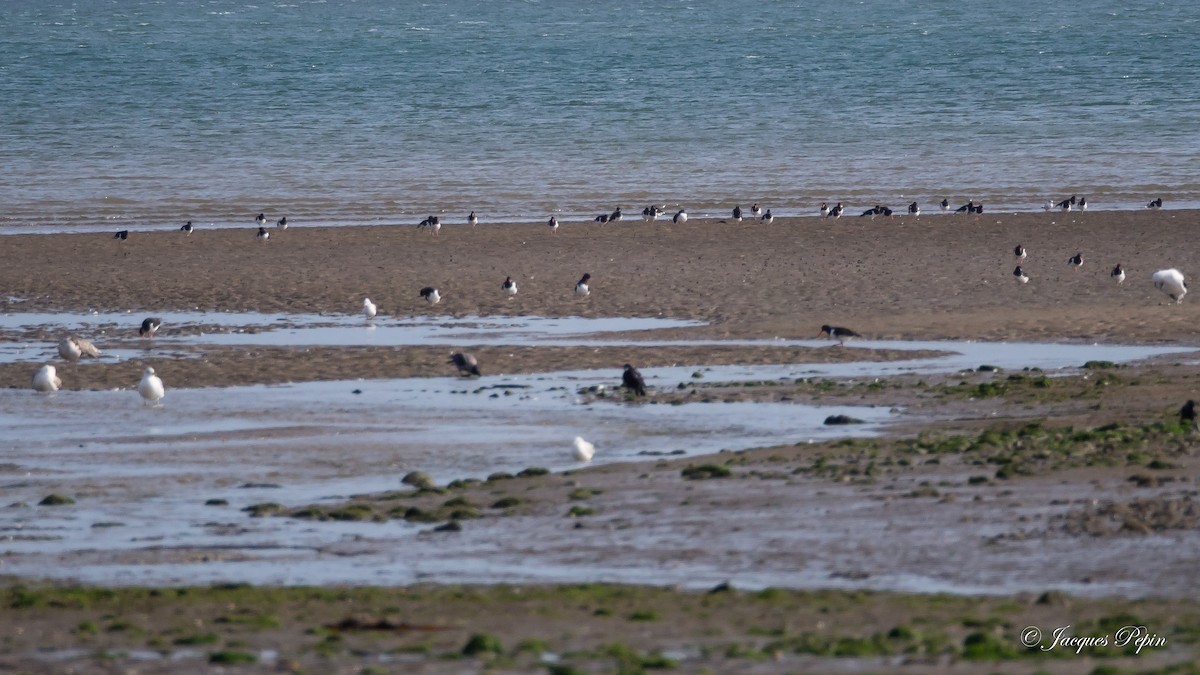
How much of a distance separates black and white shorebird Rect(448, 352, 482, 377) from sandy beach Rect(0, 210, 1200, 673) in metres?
0.53

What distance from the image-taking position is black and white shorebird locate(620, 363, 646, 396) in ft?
54.1

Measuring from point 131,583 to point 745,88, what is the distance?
6216 centimetres

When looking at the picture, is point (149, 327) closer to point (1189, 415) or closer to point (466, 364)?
point (466, 364)

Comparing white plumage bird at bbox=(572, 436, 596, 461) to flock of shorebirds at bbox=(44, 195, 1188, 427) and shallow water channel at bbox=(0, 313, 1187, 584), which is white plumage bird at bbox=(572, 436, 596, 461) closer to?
flock of shorebirds at bbox=(44, 195, 1188, 427)

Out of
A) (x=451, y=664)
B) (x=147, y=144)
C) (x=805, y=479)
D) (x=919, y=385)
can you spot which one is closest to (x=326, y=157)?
(x=147, y=144)

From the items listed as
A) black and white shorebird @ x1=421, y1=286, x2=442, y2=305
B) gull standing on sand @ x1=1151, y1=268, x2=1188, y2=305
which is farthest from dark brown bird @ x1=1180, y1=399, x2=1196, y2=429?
black and white shorebird @ x1=421, y1=286, x2=442, y2=305

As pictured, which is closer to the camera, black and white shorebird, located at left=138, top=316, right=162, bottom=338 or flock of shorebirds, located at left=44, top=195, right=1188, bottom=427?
flock of shorebirds, located at left=44, top=195, right=1188, bottom=427

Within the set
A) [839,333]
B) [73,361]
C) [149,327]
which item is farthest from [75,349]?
[839,333]

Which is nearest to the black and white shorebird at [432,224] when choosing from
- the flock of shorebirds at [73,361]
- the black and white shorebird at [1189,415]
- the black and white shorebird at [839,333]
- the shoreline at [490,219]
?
the shoreline at [490,219]

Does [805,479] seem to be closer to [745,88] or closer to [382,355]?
[382,355]

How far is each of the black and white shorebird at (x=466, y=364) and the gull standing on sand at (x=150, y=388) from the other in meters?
3.08

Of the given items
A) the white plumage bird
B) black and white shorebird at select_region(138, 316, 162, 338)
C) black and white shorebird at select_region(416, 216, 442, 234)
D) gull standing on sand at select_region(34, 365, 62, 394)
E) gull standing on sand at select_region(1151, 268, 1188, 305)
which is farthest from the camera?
black and white shorebird at select_region(416, 216, 442, 234)

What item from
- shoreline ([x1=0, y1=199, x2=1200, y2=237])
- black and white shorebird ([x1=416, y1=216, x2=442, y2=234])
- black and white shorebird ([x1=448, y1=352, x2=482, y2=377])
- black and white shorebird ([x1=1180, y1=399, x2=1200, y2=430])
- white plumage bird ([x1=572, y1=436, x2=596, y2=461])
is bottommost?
shoreline ([x1=0, y1=199, x2=1200, y2=237])

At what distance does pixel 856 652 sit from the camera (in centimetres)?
826
